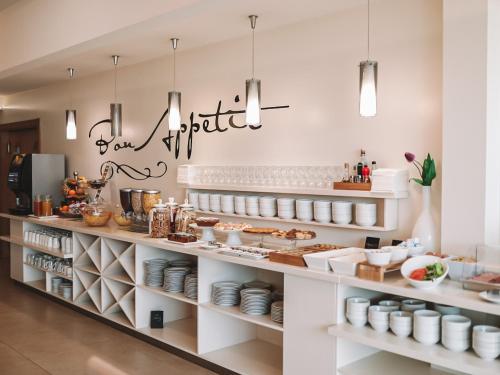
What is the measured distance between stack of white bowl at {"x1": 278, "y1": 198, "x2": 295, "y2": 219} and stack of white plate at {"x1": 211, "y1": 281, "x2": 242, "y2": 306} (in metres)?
0.58

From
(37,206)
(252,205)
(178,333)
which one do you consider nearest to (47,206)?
(37,206)

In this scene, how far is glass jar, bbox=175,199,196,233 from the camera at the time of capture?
423 cm

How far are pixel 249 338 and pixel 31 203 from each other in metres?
3.63

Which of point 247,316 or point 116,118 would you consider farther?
point 116,118

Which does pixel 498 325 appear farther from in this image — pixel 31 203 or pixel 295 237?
pixel 31 203

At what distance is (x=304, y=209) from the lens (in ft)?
12.1

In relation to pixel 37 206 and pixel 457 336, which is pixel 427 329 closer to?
pixel 457 336

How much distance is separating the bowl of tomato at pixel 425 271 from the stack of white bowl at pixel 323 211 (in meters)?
0.90

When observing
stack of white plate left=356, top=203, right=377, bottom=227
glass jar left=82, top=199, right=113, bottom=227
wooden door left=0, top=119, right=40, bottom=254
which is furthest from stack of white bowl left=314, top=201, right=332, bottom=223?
wooden door left=0, top=119, right=40, bottom=254

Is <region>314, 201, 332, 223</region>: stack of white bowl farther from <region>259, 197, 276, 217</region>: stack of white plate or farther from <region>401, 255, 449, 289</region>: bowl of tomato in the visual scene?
<region>401, 255, 449, 289</region>: bowl of tomato

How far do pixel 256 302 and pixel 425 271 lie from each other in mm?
1199

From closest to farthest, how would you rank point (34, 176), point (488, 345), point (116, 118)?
point (488, 345) → point (116, 118) → point (34, 176)

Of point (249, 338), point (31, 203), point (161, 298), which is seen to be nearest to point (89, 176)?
point (31, 203)

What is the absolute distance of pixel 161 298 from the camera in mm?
4457
